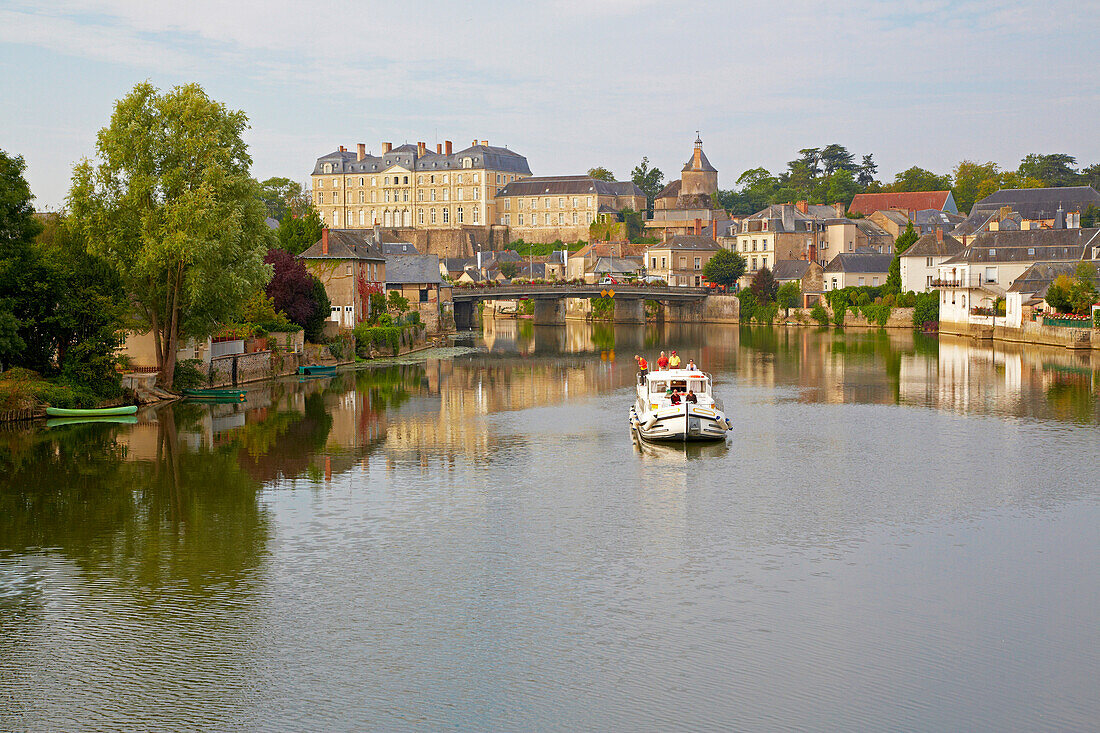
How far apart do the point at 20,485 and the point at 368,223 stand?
119 m

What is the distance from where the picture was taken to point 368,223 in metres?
140

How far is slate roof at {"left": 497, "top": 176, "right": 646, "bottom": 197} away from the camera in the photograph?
131875mm

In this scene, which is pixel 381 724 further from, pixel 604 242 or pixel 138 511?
pixel 604 242

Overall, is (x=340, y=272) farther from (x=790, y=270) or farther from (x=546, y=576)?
(x=790, y=270)

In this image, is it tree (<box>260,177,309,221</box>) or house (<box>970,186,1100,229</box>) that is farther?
tree (<box>260,177,309,221</box>)

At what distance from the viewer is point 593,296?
93562mm

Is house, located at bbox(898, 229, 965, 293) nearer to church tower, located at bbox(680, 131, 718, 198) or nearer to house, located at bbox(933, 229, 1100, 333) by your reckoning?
house, located at bbox(933, 229, 1100, 333)

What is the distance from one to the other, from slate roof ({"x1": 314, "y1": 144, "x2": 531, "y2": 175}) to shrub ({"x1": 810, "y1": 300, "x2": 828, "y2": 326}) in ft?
198

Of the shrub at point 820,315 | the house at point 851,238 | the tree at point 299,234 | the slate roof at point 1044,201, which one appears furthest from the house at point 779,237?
the tree at point 299,234

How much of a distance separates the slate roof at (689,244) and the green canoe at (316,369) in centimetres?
6360

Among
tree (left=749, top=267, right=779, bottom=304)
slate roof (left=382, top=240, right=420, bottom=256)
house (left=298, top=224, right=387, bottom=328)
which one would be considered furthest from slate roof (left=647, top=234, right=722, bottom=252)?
house (left=298, top=224, right=387, bottom=328)

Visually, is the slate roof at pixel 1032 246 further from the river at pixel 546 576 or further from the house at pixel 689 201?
the house at pixel 689 201

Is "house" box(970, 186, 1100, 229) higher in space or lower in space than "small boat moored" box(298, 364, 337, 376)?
higher

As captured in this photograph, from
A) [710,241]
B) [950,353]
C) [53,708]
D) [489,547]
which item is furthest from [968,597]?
[710,241]
